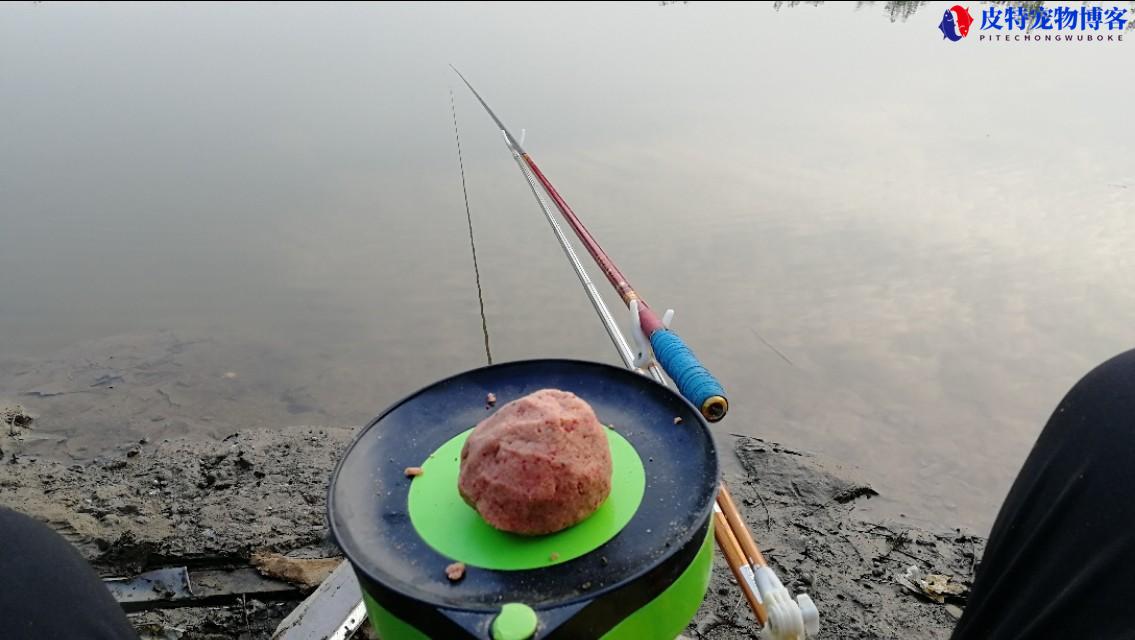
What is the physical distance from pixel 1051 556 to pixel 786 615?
495 mm

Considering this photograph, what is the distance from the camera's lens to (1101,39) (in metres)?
6.80

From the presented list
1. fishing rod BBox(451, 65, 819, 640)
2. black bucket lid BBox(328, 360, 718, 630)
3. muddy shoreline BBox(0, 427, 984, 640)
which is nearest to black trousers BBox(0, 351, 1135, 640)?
fishing rod BBox(451, 65, 819, 640)

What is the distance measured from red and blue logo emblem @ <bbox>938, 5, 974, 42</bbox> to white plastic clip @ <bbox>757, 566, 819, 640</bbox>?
770cm

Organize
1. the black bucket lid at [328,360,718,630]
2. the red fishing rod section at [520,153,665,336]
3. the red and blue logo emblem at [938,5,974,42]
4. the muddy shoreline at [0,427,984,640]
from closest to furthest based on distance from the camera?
the black bucket lid at [328,360,718,630] → the red fishing rod section at [520,153,665,336] → the muddy shoreline at [0,427,984,640] → the red and blue logo emblem at [938,5,974,42]

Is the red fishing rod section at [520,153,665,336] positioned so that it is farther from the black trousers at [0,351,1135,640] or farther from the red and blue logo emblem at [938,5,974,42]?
the red and blue logo emblem at [938,5,974,42]

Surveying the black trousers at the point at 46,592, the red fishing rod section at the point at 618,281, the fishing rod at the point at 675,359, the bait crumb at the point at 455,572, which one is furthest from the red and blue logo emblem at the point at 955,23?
the black trousers at the point at 46,592

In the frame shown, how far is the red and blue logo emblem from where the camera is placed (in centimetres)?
746

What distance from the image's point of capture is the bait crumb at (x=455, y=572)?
1162mm

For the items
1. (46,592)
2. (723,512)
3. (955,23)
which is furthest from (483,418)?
(955,23)

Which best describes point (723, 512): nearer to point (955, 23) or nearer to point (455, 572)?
point (455, 572)

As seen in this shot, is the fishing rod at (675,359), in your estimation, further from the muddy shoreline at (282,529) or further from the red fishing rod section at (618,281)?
the muddy shoreline at (282,529)

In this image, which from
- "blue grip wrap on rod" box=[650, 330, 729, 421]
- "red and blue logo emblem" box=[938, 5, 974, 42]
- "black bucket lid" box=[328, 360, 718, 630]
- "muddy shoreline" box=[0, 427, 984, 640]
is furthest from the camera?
"red and blue logo emblem" box=[938, 5, 974, 42]

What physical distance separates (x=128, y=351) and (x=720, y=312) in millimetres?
3309

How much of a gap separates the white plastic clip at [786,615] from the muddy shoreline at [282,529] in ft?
3.62
